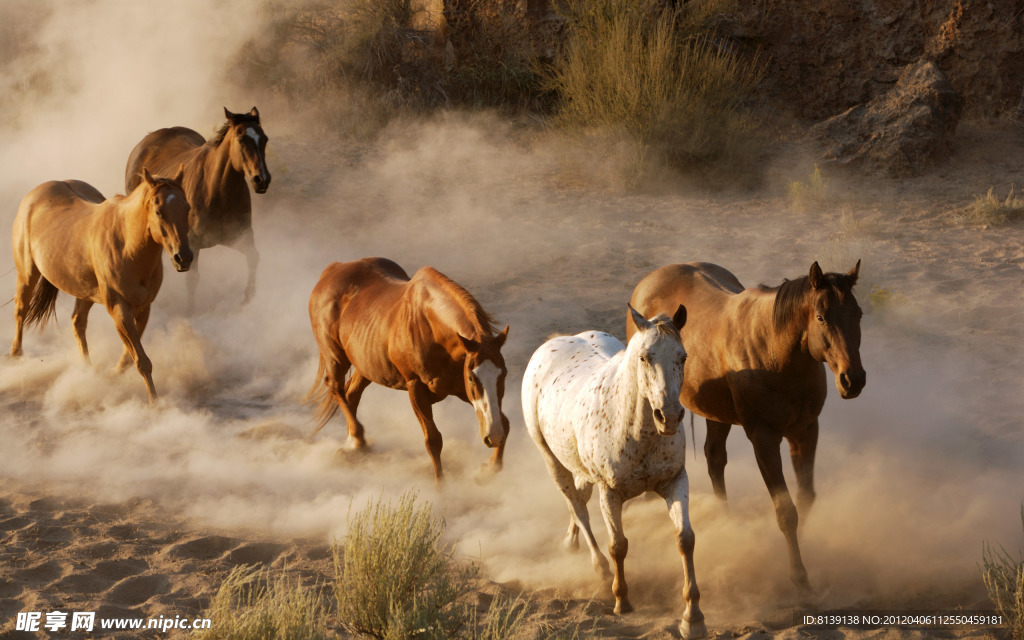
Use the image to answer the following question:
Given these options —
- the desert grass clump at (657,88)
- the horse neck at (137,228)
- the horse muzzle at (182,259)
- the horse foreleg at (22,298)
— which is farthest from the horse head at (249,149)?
the desert grass clump at (657,88)

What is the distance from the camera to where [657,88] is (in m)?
12.0

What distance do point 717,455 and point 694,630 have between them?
5.56ft

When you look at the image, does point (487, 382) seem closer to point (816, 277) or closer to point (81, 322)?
point (816, 277)

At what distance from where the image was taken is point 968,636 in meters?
4.12

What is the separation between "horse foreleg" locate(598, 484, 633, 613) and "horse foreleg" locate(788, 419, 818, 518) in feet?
3.77

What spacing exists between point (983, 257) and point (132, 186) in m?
9.21

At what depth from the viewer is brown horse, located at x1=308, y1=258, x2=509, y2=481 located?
522 cm

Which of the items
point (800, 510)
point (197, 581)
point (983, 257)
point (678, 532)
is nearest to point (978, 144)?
point (983, 257)

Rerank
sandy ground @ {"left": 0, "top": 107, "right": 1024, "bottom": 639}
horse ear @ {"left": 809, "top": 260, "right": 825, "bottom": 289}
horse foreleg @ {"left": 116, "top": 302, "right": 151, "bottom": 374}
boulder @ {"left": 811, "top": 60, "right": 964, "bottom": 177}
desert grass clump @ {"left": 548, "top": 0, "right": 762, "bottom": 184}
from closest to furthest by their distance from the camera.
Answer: horse ear @ {"left": 809, "top": 260, "right": 825, "bottom": 289} < sandy ground @ {"left": 0, "top": 107, "right": 1024, "bottom": 639} < horse foreleg @ {"left": 116, "top": 302, "right": 151, "bottom": 374} < boulder @ {"left": 811, "top": 60, "right": 964, "bottom": 177} < desert grass clump @ {"left": 548, "top": 0, "right": 762, "bottom": 184}

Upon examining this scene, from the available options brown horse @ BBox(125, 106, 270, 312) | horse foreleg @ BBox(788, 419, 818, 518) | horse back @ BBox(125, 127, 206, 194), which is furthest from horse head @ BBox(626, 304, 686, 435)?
horse back @ BBox(125, 127, 206, 194)

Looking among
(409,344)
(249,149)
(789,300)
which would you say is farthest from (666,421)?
(249,149)

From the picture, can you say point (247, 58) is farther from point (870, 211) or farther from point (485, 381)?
point (485, 381)

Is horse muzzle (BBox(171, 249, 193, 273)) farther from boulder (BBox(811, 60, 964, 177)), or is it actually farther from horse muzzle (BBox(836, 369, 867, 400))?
boulder (BBox(811, 60, 964, 177))

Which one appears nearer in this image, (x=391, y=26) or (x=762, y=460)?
(x=762, y=460)
